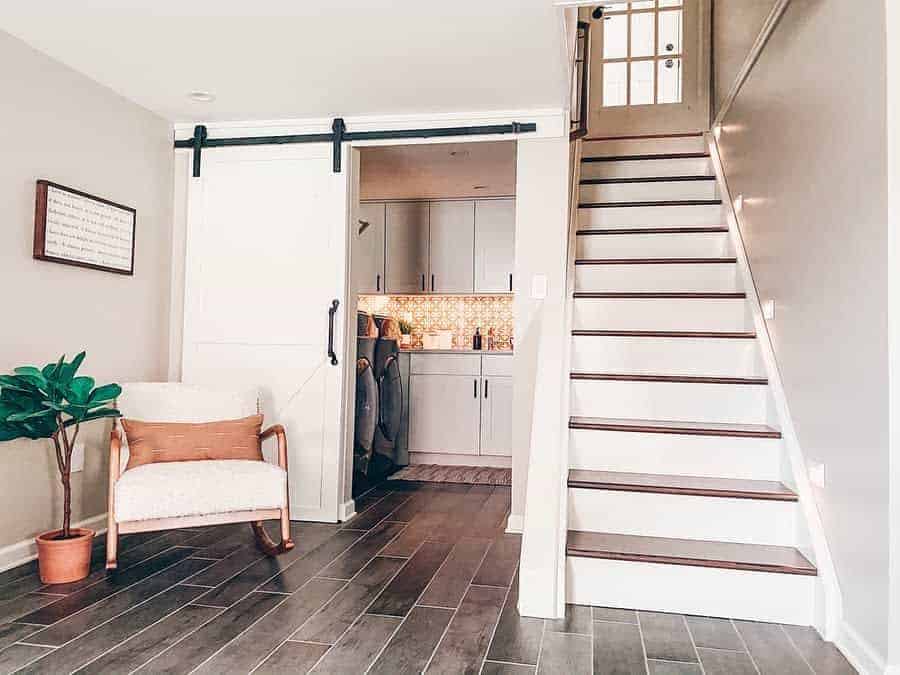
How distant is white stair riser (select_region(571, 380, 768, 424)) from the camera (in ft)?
11.0

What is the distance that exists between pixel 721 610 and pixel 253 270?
299 centimetres

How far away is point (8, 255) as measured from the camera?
3125 millimetres

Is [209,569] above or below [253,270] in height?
below

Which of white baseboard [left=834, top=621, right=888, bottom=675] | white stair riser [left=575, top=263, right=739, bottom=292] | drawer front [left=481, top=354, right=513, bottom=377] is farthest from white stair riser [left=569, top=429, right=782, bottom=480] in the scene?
drawer front [left=481, top=354, right=513, bottom=377]

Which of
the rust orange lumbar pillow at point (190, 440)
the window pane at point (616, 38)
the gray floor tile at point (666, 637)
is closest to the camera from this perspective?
the gray floor tile at point (666, 637)

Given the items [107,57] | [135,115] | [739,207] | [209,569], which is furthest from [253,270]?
[739,207]

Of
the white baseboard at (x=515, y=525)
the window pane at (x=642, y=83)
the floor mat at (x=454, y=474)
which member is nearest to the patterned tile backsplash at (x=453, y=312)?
the floor mat at (x=454, y=474)

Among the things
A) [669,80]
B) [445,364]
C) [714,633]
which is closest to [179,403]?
[714,633]

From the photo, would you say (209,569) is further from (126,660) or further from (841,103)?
(841,103)

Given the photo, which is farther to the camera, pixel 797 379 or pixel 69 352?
pixel 69 352

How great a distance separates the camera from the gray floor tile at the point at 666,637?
229cm

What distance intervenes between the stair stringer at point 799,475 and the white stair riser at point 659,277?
121 millimetres

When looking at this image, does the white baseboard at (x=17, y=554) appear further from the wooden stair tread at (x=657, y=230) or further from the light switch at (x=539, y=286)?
the wooden stair tread at (x=657, y=230)

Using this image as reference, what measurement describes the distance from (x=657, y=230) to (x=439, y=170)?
5.82 ft
